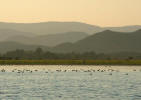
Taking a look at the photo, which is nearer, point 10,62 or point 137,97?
point 137,97

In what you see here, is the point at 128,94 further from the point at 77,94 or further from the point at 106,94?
the point at 77,94

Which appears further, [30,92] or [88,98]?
[30,92]

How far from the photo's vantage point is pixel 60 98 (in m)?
48.2

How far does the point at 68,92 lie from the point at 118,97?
7.53 metres

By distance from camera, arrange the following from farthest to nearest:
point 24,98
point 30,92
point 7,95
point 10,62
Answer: point 10,62, point 30,92, point 7,95, point 24,98

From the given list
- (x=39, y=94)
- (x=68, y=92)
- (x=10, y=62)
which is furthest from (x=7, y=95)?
(x=10, y=62)

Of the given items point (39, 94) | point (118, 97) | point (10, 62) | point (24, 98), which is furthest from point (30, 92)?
point (10, 62)

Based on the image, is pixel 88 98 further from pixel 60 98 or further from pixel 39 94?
pixel 39 94

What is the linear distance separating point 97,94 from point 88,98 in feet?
14.0

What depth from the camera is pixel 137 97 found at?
4925cm

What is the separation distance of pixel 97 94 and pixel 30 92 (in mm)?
8025

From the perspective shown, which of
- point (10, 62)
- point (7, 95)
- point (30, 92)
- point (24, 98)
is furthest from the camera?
point (10, 62)

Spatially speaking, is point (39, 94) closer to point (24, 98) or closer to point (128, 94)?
point (24, 98)

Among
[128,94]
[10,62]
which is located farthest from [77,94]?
[10,62]
